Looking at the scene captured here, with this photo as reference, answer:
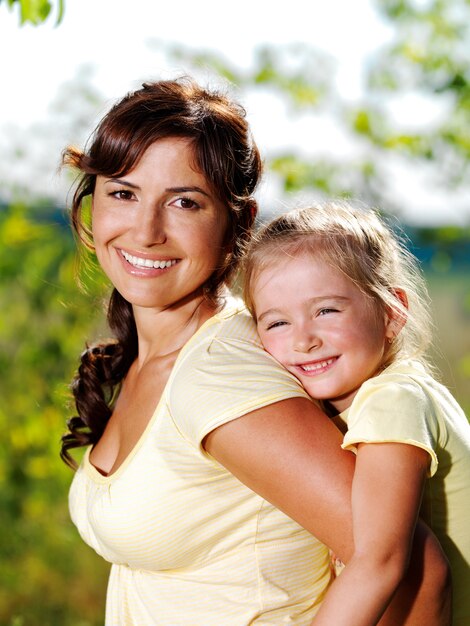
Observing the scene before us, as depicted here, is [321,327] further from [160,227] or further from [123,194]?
[123,194]

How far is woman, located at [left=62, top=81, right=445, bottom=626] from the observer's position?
1.73m

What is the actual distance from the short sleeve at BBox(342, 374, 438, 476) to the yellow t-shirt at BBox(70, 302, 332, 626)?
133mm

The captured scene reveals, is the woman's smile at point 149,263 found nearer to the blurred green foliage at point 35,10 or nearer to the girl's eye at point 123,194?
the girl's eye at point 123,194

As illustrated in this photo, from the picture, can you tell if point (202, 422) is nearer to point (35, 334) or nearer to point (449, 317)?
point (35, 334)

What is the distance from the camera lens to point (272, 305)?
75.1 inches

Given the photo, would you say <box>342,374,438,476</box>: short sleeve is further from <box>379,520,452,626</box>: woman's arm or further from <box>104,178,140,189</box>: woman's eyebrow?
<box>104,178,140,189</box>: woman's eyebrow

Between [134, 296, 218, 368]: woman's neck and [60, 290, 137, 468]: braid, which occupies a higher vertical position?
[134, 296, 218, 368]: woman's neck

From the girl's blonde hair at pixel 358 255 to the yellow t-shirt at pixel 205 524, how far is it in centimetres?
19

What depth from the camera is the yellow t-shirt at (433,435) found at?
1.66 m

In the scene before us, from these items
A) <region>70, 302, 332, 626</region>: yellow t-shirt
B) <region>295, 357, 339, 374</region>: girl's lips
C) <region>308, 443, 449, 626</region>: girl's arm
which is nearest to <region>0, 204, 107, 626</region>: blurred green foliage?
<region>70, 302, 332, 626</region>: yellow t-shirt

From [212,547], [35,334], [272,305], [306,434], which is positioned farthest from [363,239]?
[35,334]

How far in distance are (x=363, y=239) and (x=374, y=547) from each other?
2.06ft

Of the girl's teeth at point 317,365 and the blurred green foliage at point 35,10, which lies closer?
the girl's teeth at point 317,365

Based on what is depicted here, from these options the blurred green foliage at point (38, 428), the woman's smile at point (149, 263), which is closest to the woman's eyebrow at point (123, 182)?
the woman's smile at point (149, 263)
